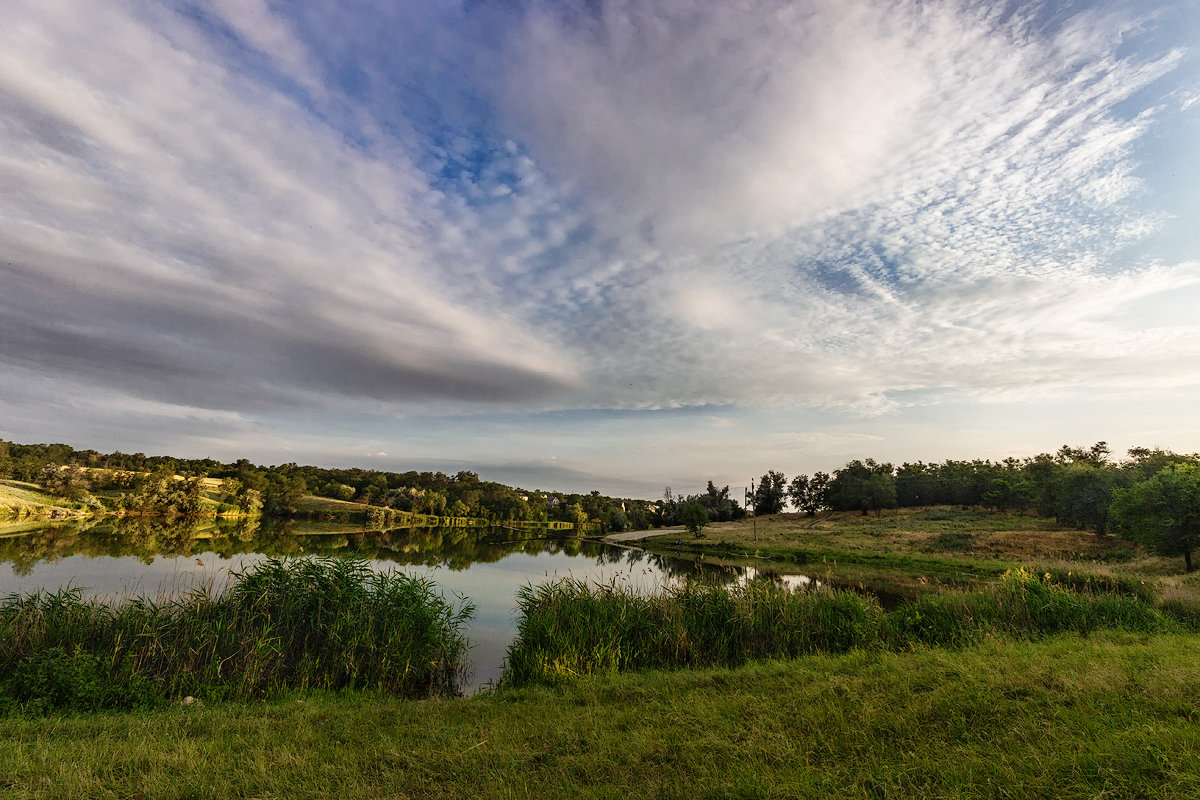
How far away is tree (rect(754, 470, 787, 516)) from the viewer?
13425 centimetres

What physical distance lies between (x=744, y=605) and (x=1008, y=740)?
9.34m

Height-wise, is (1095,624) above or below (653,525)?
above

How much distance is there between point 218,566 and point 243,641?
23.0 meters

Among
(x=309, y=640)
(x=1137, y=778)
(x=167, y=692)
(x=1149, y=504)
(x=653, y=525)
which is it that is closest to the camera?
(x=1137, y=778)

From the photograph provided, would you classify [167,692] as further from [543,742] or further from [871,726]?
[871,726]

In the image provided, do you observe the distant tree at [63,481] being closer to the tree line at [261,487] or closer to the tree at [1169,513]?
the tree line at [261,487]

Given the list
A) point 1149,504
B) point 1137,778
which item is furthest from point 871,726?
point 1149,504

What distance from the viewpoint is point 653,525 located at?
136125mm

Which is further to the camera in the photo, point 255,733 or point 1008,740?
point 255,733

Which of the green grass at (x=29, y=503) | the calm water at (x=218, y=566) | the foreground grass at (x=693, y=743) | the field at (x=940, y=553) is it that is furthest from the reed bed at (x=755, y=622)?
the green grass at (x=29, y=503)

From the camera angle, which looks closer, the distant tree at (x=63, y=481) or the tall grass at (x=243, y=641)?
the tall grass at (x=243, y=641)

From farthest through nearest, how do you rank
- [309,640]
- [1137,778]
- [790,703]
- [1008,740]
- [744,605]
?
[744,605]
[309,640]
[790,703]
[1008,740]
[1137,778]

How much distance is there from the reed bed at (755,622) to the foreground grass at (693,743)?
12.4 ft

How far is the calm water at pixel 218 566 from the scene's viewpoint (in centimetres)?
1795
